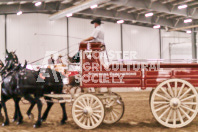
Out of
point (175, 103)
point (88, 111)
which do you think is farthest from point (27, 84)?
point (175, 103)

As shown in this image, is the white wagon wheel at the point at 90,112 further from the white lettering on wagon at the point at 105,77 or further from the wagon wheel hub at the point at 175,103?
the wagon wheel hub at the point at 175,103

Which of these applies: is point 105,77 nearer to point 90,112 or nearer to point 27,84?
point 90,112

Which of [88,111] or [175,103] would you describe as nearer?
[175,103]

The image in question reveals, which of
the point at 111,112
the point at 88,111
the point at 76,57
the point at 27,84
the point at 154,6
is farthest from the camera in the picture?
the point at 154,6

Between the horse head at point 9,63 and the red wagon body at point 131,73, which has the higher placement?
the horse head at point 9,63

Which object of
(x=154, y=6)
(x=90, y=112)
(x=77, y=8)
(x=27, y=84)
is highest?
(x=154, y=6)

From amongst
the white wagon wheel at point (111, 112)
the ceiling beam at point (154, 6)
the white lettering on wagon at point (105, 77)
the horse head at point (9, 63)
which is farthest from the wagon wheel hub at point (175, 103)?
the ceiling beam at point (154, 6)

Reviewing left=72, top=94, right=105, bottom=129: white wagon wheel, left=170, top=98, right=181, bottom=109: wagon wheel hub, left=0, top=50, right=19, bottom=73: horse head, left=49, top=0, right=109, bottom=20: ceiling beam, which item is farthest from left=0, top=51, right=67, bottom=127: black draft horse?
left=49, top=0, right=109, bottom=20: ceiling beam

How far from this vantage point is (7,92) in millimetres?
5660

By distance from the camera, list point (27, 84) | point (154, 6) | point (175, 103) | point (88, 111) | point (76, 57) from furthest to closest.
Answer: point (154, 6) < point (76, 57) < point (27, 84) < point (88, 111) < point (175, 103)

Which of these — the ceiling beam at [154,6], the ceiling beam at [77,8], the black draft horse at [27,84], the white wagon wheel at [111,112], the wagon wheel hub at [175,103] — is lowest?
the white wagon wheel at [111,112]

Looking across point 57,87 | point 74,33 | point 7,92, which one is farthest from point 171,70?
point 74,33

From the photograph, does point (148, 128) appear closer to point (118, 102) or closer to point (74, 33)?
point (118, 102)

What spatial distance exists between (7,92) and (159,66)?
313 centimetres
